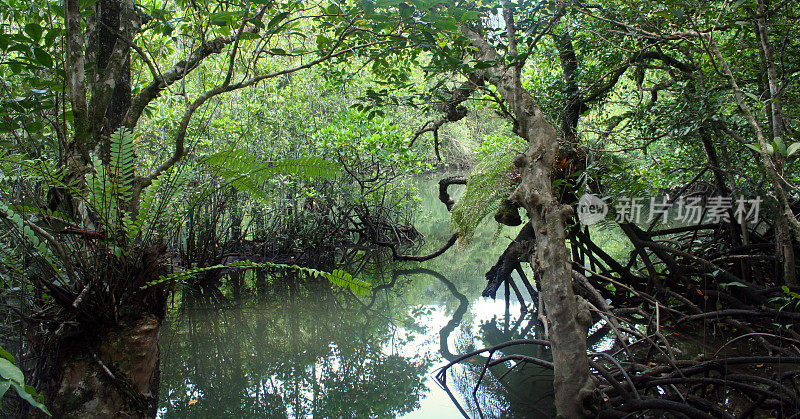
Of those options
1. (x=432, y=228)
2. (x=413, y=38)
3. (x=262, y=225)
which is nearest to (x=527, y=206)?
(x=413, y=38)

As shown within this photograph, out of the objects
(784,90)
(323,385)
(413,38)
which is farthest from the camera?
(323,385)

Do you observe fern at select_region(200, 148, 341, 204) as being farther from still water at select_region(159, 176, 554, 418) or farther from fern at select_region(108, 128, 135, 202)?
still water at select_region(159, 176, 554, 418)

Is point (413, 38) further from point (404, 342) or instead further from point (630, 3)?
point (404, 342)

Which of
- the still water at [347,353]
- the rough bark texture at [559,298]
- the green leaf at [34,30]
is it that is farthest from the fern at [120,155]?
the rough bark texture at [559,298]

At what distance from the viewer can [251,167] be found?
1.86 m

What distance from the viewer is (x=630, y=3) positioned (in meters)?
2.43

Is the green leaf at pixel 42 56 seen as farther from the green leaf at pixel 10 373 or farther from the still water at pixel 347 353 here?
the still water at pixel 347 353

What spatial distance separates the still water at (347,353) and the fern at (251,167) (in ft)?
3.87

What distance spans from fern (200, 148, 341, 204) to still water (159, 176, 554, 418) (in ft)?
3.87

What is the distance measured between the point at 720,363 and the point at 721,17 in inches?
65.4

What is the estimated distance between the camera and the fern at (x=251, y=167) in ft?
5.94

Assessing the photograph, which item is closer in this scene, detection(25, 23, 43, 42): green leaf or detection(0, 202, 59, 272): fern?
detection(0, 202, 59, 272): fern

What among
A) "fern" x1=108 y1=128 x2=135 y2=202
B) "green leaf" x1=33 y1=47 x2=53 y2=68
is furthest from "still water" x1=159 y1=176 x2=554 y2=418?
"green leaf" x1=33 y1=47 x2=53 y2=68

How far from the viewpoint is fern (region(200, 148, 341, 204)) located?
5.94ft
